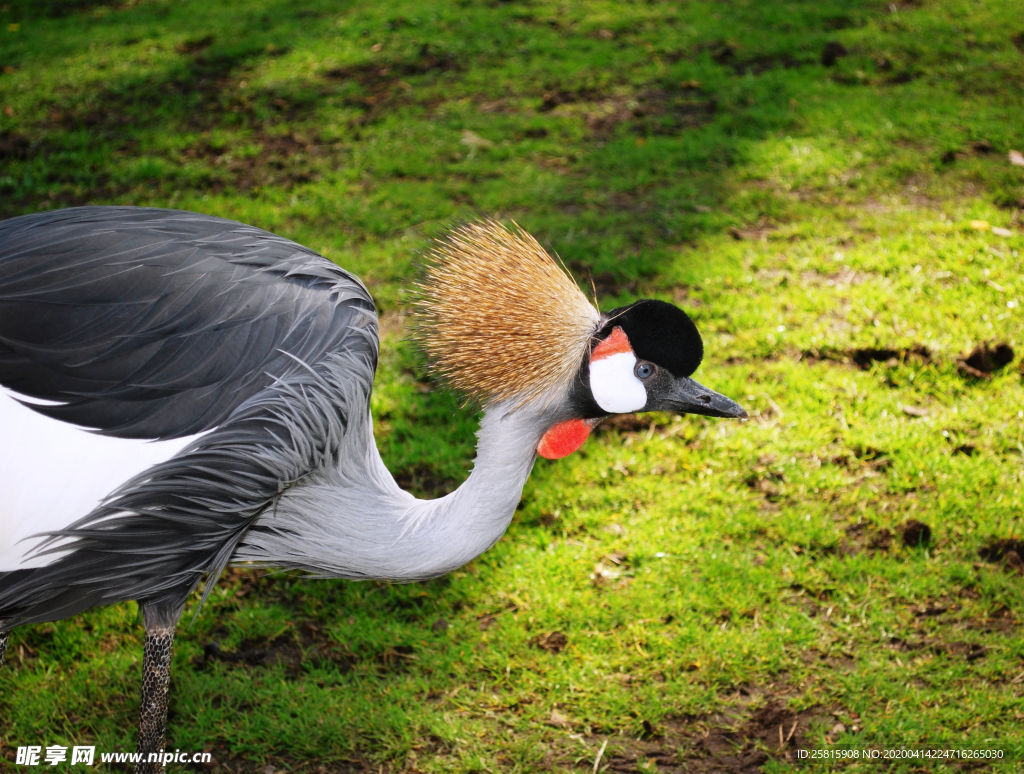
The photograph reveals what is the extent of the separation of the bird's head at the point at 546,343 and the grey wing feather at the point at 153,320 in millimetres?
221

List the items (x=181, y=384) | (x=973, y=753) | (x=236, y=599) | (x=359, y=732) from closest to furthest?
(x=181, y=384) < (x=973, y=753) < (x=359, y=732) < (x=236, y=599)

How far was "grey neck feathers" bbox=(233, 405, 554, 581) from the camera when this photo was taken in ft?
5.45

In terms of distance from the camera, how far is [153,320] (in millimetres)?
1629

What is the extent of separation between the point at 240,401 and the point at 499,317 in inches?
20.0

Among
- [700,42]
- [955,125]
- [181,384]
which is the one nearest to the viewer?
[181,384]

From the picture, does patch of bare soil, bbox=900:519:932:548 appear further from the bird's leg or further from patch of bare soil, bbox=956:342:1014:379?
the bird's leg

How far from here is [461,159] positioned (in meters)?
4.07

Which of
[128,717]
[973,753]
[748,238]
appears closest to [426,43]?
[748,238]

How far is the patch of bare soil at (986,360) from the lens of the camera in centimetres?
278

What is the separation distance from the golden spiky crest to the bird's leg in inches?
29.4

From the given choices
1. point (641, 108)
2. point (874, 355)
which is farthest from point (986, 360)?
point (641, 108)

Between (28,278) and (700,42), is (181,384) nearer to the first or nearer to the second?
(28,278)

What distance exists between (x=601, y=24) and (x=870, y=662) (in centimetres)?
417

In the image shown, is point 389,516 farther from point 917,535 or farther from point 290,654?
point 917,535
